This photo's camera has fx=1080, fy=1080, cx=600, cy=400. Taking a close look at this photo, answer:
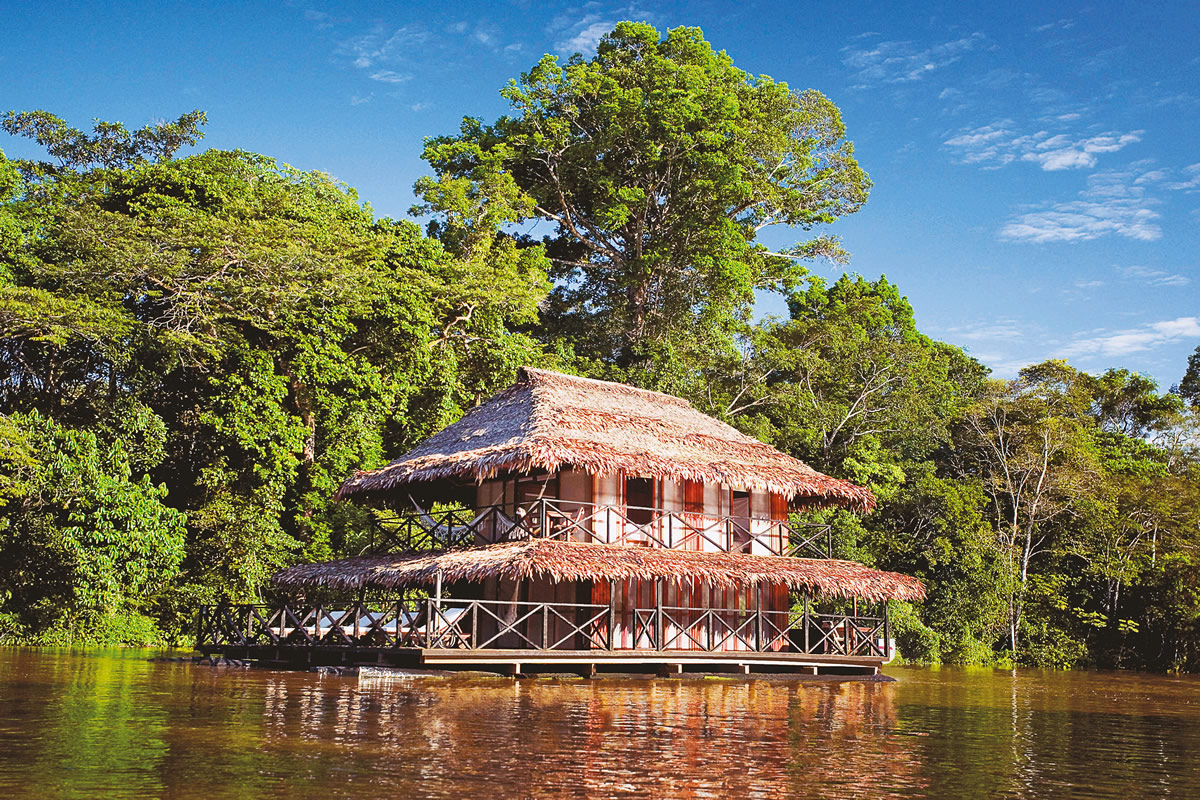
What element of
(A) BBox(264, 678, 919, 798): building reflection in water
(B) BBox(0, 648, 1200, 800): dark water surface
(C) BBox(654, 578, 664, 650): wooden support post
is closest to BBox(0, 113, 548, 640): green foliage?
(B) BBox(0, 648, 1200, 800): dark water surface

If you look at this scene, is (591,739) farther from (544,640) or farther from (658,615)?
(658,615)

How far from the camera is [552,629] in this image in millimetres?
19312

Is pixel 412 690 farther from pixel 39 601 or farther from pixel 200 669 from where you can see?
pixel 39 601

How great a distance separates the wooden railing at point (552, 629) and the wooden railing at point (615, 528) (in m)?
1.23

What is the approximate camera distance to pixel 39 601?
23422 mm

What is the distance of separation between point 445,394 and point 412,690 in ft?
43.3

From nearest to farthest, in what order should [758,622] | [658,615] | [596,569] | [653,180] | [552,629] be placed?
1. [596,569]
2. [658,615]
3. [552,629]
4. [758,622]
5. [653,180]

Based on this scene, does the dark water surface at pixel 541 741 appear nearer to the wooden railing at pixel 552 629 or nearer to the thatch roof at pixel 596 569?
the wooden railing at pixel 552 629

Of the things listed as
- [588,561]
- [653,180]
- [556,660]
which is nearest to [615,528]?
[588,561]

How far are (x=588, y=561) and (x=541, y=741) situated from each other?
7.36 metres

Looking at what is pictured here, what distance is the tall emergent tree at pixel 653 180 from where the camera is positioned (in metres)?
33.9

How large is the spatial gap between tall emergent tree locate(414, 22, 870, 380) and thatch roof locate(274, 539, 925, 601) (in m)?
13.8

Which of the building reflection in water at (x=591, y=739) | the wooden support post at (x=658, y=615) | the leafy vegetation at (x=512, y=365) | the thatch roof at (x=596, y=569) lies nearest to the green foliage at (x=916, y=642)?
the leafy vegetation at (x=512, y=365)

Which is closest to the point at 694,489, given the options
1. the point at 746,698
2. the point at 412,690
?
the point at 746,698
